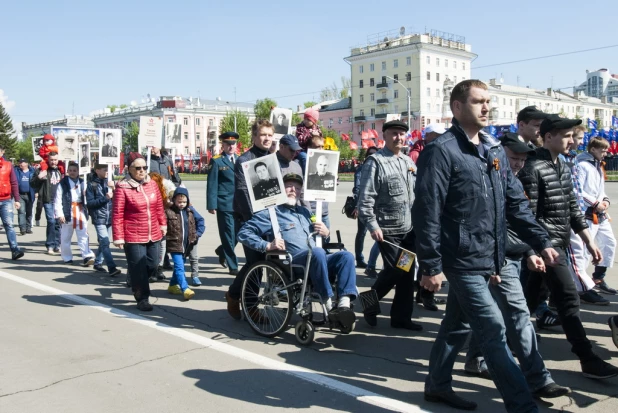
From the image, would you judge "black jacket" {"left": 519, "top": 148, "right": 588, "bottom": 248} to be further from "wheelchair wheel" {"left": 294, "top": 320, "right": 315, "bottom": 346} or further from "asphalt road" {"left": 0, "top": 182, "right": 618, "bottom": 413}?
"wheelchair wheel" {"left": 294, "top": 320, "right": 315, "bottom": 346}

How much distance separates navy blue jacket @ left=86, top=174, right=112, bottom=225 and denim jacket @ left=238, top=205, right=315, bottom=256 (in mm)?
4193

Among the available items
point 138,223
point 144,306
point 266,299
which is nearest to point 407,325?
point 266,299

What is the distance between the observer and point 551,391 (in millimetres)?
4016

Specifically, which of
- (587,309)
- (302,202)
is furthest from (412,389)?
(587,309)

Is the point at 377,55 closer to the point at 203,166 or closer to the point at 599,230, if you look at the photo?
the point at 203,166

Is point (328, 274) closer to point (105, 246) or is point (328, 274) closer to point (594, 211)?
point (594, 211)

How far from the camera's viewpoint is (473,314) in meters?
3.66

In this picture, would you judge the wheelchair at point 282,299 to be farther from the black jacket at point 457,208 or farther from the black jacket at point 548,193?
the black jacket at point 457,208

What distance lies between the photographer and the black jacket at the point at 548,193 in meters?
4.89

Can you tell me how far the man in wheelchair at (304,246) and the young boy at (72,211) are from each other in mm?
5217

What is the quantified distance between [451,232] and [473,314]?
493 millimetres

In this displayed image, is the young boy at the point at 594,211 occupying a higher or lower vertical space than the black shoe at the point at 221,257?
higher

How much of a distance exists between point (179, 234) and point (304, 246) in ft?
8.38

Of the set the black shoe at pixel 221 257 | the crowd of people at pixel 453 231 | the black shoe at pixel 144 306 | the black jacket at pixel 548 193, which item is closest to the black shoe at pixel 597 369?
the crowd of people at pixel 453 231
